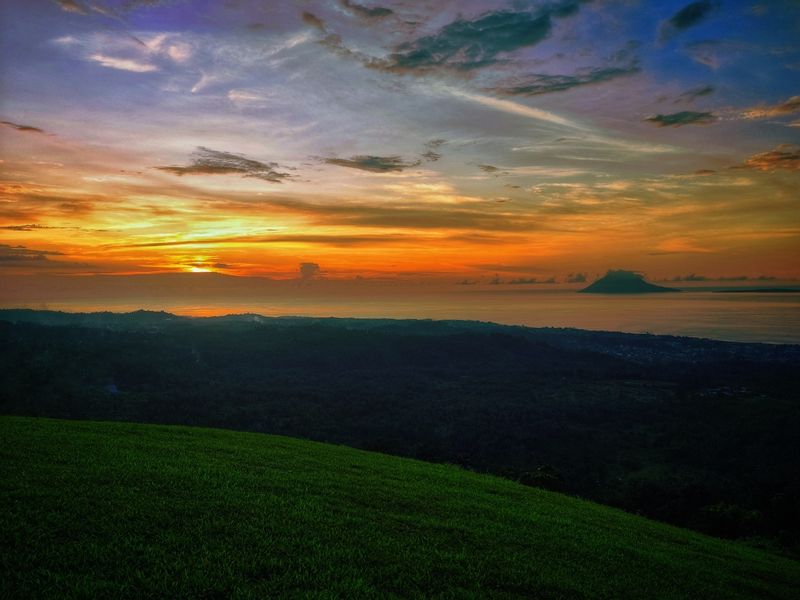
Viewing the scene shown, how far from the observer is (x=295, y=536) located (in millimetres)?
9398

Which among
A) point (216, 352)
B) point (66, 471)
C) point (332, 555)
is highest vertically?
point (66, 471)

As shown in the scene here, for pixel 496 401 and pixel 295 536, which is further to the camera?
pixel 496 401

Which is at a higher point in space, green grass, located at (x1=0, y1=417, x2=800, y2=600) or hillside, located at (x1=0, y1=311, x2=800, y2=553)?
green grass, located at (x1=0, y1=417, x2=800, y2=600)

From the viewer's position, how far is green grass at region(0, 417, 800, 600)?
7594 millimetres

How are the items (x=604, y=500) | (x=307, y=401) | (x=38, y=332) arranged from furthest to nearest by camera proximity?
(x=38, y=332) → (x=307, y=401) → (x=604, y=500)

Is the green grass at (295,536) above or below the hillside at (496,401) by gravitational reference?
above

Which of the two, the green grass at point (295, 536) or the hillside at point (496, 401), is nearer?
the green grass at point (295, 536)

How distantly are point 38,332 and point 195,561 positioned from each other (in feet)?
536

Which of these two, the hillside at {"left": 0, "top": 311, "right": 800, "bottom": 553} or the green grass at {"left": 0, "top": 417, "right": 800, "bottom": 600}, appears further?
the hillside at {"left": 0, "top": 311, "right": 800, "bottom": 553}

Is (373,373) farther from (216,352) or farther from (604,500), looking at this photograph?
(604,500)

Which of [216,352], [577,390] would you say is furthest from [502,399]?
[216,352]

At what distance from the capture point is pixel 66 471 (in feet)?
37.1

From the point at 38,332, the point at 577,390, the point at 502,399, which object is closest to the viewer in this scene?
the point at 502,399

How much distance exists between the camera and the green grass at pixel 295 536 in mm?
7594
